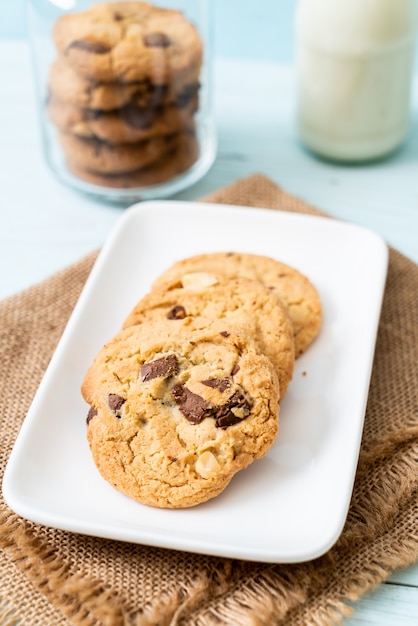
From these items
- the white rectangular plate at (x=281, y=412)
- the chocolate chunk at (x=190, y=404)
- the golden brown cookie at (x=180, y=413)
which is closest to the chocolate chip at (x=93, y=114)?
the white rectangular plate at (x=281, y=412)

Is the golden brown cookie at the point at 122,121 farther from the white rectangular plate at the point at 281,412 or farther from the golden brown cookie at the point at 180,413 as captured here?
the golden brown cookie at the point at 180,413

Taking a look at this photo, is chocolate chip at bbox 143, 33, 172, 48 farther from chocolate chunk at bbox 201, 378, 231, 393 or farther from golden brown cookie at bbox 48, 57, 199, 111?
chocolate chunk at bbox 201, 378, 231, 393

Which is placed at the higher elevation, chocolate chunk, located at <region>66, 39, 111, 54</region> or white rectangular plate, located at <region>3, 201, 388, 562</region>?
chocolate chunk, located at <region>66, 39, 111, 54</region>

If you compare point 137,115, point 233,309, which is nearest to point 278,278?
point 233,309

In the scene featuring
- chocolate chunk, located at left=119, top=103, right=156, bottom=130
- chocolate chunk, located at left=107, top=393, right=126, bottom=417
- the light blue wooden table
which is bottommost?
the light blue wooden table

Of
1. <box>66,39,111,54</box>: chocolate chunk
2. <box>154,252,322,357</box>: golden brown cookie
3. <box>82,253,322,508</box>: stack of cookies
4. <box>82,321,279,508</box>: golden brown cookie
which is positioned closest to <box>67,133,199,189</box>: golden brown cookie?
<box>66,39,111,54</box>: chocolate chunk

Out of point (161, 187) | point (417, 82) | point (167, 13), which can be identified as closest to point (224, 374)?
point (161, 187)

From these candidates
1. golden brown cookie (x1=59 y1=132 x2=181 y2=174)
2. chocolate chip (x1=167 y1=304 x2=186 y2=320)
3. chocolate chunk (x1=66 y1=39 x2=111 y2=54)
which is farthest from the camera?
golden brown cookie (x1=59 y1=132 x2=181 y2=174)

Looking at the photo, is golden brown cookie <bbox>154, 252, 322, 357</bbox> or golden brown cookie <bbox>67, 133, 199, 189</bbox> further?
golden brown cookie <bbox>67, 133, 199, 189</bbox>
